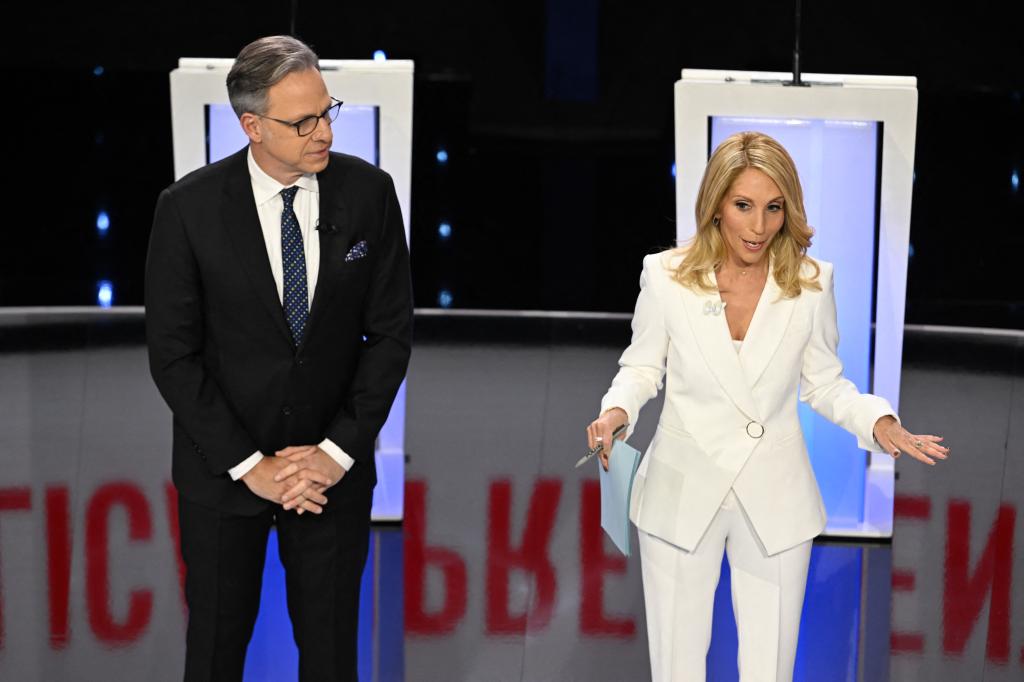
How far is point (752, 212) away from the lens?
8.09 ft

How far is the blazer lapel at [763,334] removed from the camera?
8.25ft

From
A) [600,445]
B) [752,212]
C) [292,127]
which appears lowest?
[600,445]

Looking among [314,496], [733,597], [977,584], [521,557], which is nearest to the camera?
[314,496]

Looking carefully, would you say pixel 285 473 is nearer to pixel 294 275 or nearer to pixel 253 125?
pixel 294 275

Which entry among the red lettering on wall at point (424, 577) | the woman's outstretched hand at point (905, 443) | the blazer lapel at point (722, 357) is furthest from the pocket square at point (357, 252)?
the red lettering on wall at point (424, 577)

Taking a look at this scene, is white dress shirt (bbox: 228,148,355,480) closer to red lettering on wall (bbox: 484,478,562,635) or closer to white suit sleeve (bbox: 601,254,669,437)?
white suit sleeve (bbox: 601,254,669,437)

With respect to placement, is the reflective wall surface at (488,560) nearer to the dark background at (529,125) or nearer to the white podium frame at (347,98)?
the white podium frame at (347,98)

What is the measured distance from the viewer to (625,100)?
361 inches

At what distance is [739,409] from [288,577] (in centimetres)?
93

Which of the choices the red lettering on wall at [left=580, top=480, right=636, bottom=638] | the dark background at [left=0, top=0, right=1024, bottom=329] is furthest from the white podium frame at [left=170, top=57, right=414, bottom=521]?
the dark background at [left=0, top=0, right=1024, bottom=329]

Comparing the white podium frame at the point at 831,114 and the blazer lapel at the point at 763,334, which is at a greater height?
the white podium frame at the point at 831,114

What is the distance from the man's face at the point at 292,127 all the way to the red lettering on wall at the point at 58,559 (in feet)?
6.80

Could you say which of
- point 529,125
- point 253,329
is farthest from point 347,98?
point 529,125

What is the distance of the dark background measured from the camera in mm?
8742
